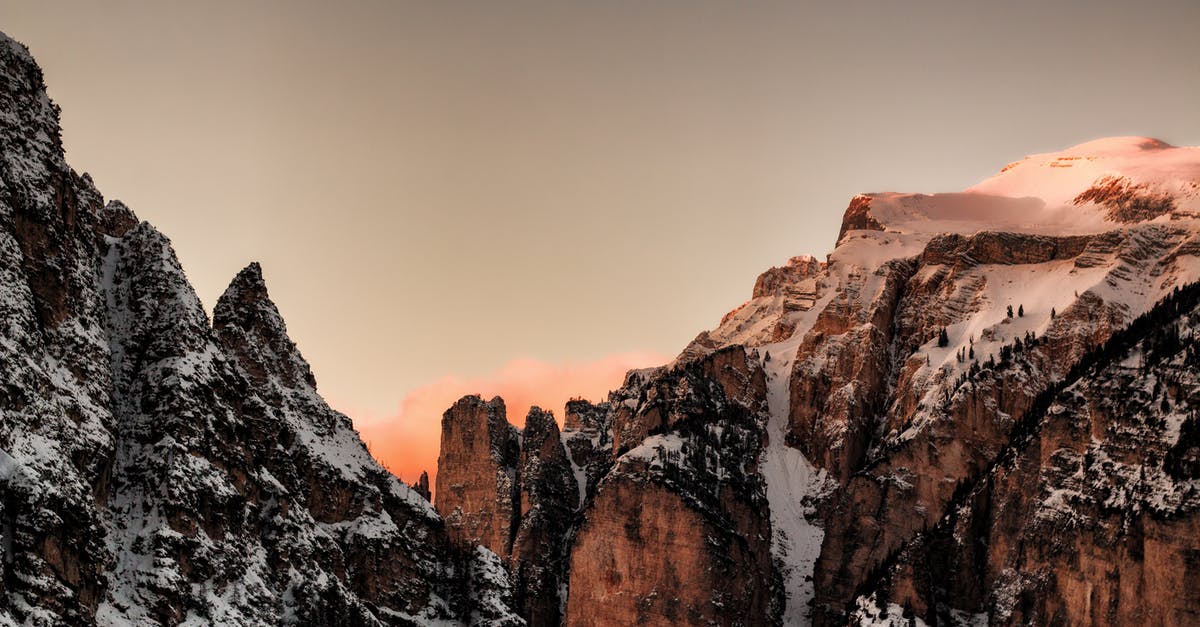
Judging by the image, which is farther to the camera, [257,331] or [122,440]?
[257,331]

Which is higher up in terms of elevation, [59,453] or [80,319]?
[80,319]

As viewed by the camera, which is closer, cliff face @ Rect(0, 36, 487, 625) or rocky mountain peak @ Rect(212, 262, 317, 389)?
cliff face @ Rect(0, 36, 487, 625)

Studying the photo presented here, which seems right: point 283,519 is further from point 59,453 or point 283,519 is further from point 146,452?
point 59,453

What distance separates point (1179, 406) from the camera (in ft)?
641

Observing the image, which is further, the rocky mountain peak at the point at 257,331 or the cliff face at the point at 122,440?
the rocky mountain peak at the point at 257,331

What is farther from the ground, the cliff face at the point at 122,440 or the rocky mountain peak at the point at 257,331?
the rocky mountain peak at the point at 257,331

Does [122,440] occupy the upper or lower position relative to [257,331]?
lower

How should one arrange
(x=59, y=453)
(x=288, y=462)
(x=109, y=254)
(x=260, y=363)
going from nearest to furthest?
(x=59, y=453)
(x=109, y=254)
(x=288, y=462)
(x=260, y=363)

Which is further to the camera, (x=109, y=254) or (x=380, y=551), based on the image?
(x=380, y=551)

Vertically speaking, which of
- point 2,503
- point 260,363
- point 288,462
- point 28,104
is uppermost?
point 28,104

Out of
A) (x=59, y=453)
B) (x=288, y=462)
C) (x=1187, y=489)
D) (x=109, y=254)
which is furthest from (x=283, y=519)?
(x=1187, y=489)

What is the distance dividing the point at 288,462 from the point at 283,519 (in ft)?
40.9

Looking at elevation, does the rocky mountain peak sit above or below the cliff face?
above

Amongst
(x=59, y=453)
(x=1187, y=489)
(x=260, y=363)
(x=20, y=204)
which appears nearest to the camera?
(x=59, y=453)
